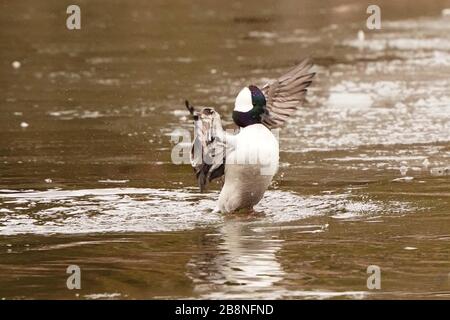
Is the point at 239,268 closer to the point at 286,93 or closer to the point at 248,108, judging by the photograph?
the point at 248,108

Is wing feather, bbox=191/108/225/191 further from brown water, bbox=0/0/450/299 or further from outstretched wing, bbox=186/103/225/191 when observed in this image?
brown water, bbox=0/0/450/299

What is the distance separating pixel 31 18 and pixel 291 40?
5497 mm

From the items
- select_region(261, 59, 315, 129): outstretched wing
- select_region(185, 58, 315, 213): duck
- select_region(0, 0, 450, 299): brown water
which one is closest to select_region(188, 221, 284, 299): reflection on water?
select_region(0, 0, 450, 299): brown water

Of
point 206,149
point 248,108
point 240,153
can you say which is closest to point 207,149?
point 206,149

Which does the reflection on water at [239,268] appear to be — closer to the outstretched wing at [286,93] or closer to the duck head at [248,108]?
the duck head at [248,108]

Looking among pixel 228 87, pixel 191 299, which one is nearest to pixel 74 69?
pixel 228 87

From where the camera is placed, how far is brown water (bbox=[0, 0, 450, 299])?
8242 millimetres

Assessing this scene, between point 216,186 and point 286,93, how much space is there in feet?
3.70

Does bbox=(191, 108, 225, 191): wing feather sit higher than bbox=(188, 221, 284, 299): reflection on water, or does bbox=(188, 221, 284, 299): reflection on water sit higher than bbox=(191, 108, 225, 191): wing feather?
bbox=(191, 108, 225, 191): wing feather

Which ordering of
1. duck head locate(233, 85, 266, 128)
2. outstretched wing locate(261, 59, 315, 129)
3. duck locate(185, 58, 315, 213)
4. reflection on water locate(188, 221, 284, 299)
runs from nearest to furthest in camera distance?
reflection on water locate(188, 221, 284, 299), duck locate(185, 58, 315, 213), duck head locate(233, 85, 266, 128), outstretched wing locate(261, 59, 315, 129)

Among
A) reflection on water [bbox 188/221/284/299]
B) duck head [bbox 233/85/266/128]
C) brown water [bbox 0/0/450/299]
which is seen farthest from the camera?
duck head [bbox 233/85/266/128]

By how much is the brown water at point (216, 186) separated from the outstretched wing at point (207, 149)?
1.20ft

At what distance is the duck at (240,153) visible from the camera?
9500 millimetres
